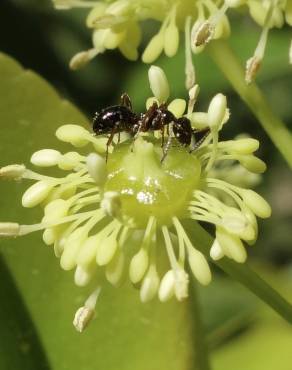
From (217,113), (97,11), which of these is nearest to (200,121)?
(217,113)

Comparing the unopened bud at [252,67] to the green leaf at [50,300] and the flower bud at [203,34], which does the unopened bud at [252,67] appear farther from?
the green leaf at [50,300]

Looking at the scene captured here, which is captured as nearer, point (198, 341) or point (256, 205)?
point (256, 205)

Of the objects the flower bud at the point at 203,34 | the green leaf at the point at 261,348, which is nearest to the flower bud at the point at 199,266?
the flower bud at the point at 203,34

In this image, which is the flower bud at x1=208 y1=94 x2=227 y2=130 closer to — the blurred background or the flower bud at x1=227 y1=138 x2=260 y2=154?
the flower bud at x1=227 y1=138 x2=260 y2=154

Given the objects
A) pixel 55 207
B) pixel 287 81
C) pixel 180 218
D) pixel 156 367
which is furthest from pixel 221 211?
pixel 287 81

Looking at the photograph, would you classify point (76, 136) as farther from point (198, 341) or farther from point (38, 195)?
point (198, 341)

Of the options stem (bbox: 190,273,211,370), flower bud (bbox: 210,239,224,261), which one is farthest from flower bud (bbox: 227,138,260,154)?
stem (bbox: 190,273,211,370)
